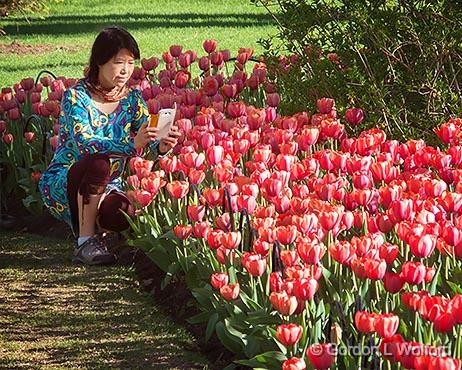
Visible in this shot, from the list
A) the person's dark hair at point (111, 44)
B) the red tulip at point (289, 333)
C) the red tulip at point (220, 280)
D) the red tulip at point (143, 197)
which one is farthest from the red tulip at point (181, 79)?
the red tulip at point (289, 333)

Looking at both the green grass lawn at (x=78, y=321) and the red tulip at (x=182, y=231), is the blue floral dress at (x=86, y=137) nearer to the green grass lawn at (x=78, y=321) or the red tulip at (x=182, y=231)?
the green grass lawn at (x=78, y=321)

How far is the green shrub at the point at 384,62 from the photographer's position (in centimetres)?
606

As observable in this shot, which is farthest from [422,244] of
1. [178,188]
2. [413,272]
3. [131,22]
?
[131,22]

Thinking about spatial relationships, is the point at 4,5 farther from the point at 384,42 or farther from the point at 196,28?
the point at 384,42

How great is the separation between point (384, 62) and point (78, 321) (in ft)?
8.09

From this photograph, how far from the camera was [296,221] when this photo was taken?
402 cm

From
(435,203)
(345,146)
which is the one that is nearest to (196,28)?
(345,146)


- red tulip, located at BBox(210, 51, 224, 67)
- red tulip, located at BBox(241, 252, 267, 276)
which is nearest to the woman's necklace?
red tulip, located at BBox(210, 51, 224, 67)

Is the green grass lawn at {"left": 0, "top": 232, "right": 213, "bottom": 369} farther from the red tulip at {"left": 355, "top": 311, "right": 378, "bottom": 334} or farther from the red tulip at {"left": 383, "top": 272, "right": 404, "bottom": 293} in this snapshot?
the red tulip at {"left": 355, "top": 311, "right": 378, "bottom": 334}

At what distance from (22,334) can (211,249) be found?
0.99m

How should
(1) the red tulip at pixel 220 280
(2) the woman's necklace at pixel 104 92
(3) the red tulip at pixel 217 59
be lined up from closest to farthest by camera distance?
(1) the red tulip at pixel 220 280 → (2) the woman's necklace at pixel 104 92 → (3) the red tulip at pixel 217 59

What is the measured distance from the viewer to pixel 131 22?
17547 millimetres

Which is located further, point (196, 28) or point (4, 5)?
point (196, 28)

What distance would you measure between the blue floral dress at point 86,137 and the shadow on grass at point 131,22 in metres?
10.6
